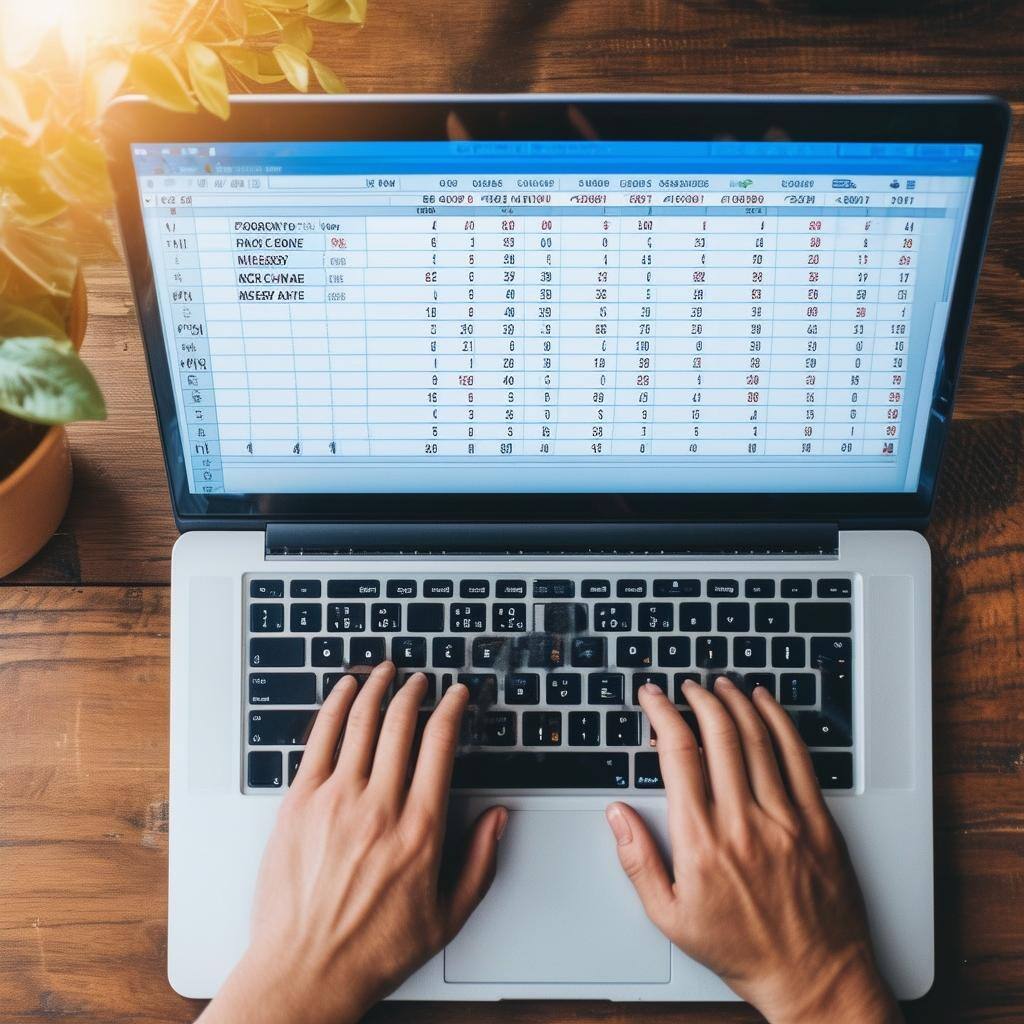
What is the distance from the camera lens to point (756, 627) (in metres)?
0.60

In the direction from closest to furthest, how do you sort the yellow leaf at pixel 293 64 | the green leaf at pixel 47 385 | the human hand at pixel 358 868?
the green leaf at pixel 47 385, the yellow leaf at pixel 293 64, the human hand at pixel 358 868

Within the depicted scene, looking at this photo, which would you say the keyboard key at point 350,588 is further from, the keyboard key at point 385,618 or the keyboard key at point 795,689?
the keyboard key at point 795,689

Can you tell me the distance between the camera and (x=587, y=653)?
60cm

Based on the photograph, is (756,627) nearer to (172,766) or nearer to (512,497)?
(512,497)

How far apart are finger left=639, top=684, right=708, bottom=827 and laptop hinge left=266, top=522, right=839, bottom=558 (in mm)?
109

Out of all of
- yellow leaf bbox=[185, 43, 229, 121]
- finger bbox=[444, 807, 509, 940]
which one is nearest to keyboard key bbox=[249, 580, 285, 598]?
finger bbox=[444, 807, 509, 940]

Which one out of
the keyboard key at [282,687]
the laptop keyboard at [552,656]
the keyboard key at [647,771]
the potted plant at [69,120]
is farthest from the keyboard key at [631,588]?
the potted plant at [69,120]

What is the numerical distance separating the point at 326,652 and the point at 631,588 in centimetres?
22

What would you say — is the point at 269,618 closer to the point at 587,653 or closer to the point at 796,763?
the point at 587,653

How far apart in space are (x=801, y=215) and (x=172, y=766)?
551 mm

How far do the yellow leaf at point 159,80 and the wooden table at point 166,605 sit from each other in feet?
0.97

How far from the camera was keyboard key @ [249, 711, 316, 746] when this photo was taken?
1.95ft

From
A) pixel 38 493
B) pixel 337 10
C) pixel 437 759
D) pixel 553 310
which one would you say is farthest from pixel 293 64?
pixel 437 759

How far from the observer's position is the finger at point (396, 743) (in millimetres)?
582
